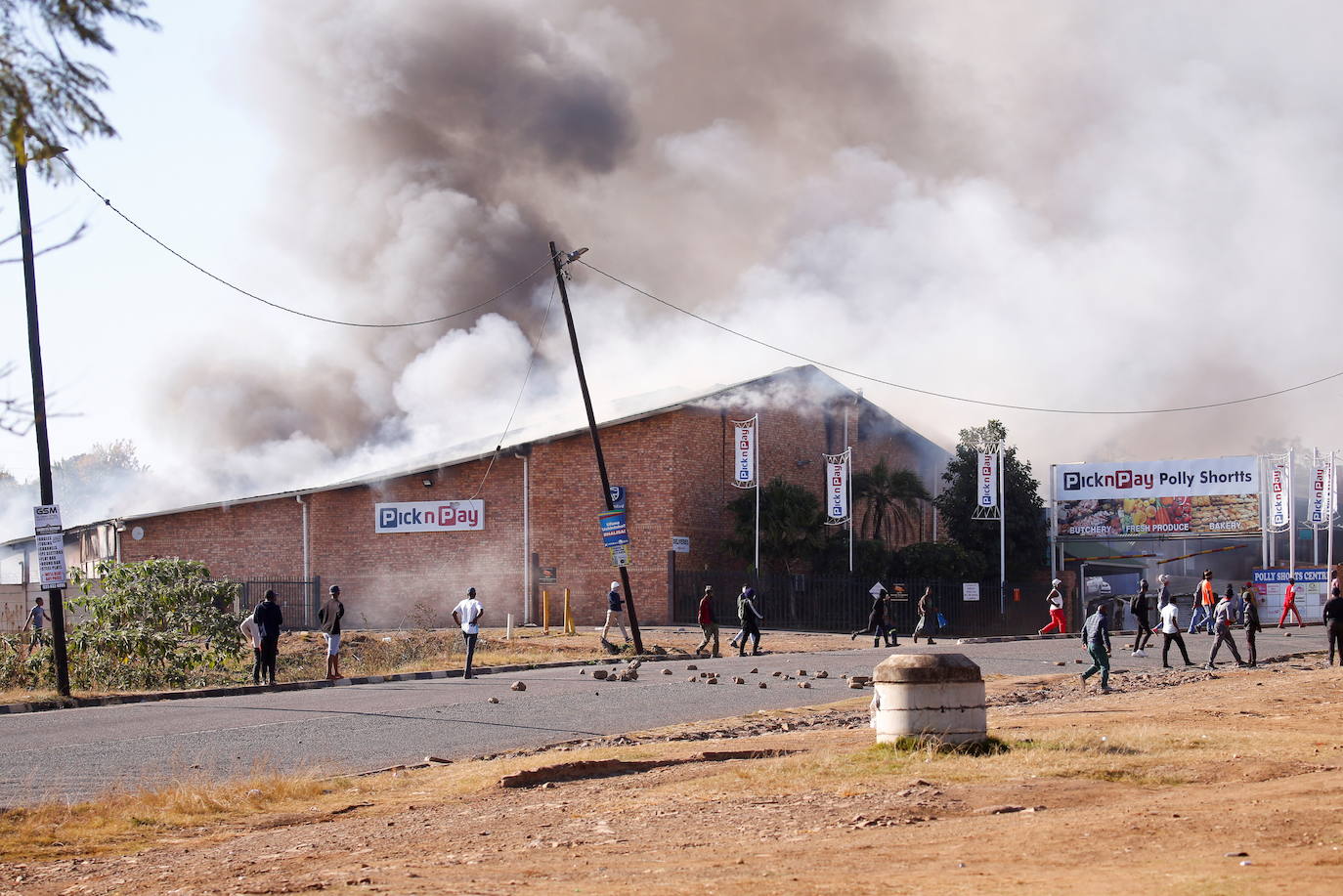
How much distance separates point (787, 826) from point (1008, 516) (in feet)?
124

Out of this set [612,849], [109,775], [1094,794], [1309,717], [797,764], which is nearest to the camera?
[612,849]

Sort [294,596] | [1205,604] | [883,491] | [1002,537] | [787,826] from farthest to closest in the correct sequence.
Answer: [883,491]
[1002,537]
[294,596]
[1205,604]
[787,826]

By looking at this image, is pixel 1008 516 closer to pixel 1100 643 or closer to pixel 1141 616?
pixel 1141 616

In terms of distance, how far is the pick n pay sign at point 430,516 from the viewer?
125ft

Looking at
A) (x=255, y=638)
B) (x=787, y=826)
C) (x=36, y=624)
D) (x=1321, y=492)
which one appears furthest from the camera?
(x=1321, y=492)

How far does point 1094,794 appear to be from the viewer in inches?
316

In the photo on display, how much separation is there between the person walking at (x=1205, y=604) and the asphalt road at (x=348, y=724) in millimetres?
5352

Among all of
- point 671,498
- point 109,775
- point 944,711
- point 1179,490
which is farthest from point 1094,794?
point 1179,490

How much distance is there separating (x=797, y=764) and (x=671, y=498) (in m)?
26.7

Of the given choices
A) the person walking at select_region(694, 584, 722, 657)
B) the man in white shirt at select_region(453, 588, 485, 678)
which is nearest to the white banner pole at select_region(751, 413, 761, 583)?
the person walking at select_region(694, 584, 722, 657)

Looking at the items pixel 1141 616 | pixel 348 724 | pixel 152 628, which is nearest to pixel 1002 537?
pixel 1141 616

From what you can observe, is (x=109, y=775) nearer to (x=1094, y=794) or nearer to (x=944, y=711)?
(x=944, y=711)

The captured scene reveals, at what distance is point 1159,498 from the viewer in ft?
142

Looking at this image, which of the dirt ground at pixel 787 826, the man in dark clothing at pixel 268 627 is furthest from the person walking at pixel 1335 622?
the man in dark clothing at pixel 268 627
